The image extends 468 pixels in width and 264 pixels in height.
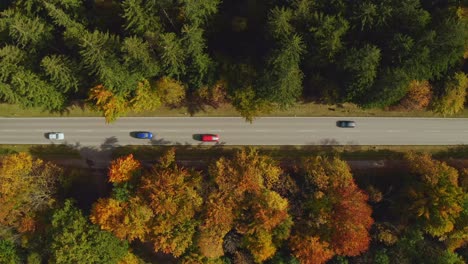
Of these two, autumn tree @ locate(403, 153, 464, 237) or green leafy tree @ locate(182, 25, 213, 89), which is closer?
green leafy tree @ locate(182, 25, 213, 89)

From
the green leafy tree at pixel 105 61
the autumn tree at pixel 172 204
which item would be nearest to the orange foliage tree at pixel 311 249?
the autumn tree at pixel 172 204

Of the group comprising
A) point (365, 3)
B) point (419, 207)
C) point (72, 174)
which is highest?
point (365, 3)

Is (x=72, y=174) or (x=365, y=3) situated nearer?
(x=365, y=3)

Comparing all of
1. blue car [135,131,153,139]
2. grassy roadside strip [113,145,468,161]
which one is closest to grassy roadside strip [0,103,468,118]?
blue car [135,131,153,139]

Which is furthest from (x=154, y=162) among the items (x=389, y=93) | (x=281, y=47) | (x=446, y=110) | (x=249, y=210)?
(x=446, y=110)

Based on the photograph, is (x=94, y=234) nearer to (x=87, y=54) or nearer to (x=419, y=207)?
(x=87, y=54)

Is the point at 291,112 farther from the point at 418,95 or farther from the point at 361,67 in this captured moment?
the point at 418,95

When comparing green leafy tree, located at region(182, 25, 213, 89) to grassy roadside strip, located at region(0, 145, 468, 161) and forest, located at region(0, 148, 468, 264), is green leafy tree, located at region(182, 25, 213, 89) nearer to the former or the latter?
forest, located at region(0, 148, 468, 264)
